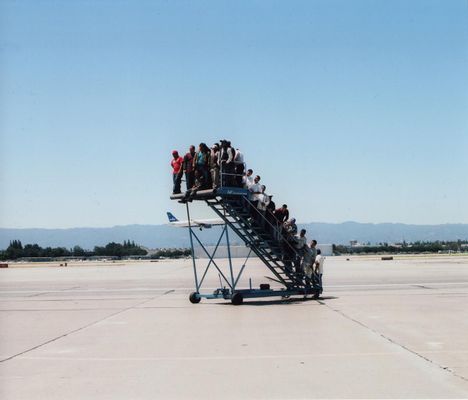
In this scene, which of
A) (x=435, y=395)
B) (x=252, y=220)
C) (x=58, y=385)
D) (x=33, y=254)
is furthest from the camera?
(x=33, y=254)

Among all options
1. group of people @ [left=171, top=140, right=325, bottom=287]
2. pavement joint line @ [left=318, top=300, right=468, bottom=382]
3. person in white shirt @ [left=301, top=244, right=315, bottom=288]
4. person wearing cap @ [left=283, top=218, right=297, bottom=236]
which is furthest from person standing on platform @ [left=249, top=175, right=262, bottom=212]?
pavement joint line @ [left=318, top=300, right=468, bottom=382]

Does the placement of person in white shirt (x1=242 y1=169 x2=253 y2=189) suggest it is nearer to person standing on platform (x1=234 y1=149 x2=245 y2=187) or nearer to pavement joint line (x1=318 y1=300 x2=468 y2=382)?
person standing on platform (x1=234 y1=149 x2=245 y2=187)

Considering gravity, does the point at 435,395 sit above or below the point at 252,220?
below

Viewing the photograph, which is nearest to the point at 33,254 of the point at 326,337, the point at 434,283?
the point at 434,283

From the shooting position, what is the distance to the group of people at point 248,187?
20.6 m

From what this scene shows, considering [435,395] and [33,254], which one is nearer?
[435,395]

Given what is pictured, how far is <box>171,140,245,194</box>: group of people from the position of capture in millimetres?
20375

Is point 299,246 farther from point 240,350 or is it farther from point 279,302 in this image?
point 240,350

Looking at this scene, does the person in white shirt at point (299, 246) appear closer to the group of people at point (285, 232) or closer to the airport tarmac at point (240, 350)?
the group of people at point (285, 232)

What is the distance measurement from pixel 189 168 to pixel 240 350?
10062 millimetres

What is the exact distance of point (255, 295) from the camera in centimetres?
2188

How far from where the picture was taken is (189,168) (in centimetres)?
2116

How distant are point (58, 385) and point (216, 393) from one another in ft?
8.17

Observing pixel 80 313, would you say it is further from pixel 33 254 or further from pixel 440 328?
pixel 33 254
